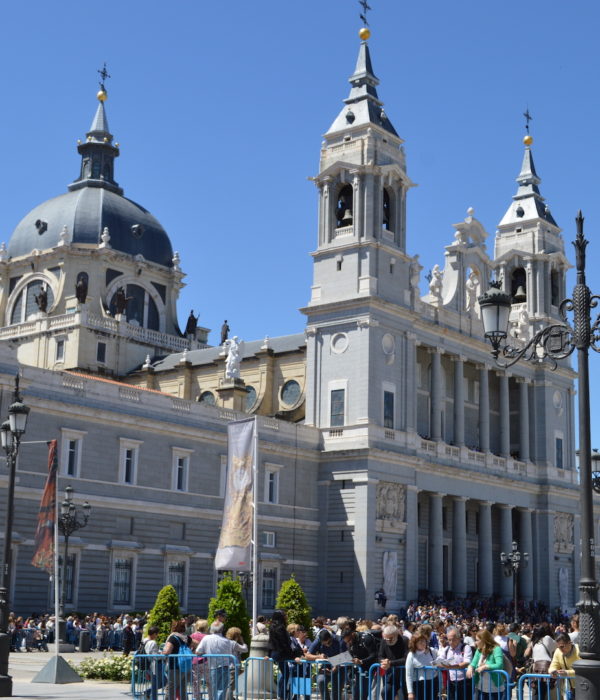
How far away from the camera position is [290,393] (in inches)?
2552

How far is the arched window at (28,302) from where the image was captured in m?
75.4

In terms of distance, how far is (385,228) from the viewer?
2313 inches

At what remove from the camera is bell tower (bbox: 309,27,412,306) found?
185 ft

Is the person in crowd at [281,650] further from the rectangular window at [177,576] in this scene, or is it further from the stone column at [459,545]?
the stone column at [459,545]

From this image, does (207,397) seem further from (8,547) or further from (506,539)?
(8,547)

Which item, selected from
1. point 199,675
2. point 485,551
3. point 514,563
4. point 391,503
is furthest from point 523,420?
point 199,675

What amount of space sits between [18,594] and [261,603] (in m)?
13.9

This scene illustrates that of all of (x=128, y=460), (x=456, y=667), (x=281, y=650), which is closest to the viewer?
(x=456, y=667)

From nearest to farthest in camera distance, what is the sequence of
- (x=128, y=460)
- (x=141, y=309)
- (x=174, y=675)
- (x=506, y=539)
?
(x=174, y=675) < (x=128, y=460) < (x=506, y=539) < (x=141, y=309)

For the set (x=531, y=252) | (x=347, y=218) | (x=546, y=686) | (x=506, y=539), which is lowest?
(x=546, y=686)

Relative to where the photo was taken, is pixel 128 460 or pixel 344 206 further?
pixel 344 206

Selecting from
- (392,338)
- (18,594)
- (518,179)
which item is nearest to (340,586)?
(392,338)

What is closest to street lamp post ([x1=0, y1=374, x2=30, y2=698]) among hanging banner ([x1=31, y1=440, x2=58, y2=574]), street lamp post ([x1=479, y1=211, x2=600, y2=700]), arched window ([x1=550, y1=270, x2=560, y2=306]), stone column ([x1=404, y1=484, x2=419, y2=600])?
hanging banner ([x1=31, y1=440, x2=58, y2=574])

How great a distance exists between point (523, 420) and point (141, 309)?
27152 millimetres
